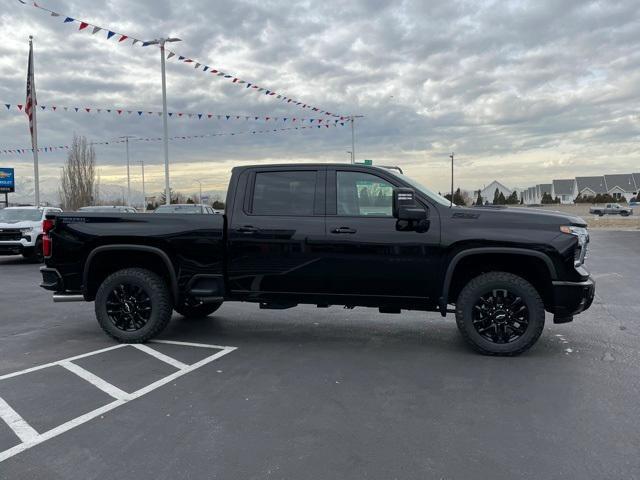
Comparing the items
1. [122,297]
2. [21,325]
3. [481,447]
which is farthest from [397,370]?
[21,325]

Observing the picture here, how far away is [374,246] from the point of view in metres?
5.31

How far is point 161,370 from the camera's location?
489 cm

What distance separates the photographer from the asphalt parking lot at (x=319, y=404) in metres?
3.10

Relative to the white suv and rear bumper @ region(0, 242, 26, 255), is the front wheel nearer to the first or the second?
the white suv

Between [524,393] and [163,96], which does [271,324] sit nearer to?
[524,393]

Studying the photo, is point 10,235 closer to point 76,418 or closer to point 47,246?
point 47,246

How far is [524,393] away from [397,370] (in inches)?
44.1

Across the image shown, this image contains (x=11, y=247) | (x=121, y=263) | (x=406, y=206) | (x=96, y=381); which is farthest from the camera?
(x=11, y=247)

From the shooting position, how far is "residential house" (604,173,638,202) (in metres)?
94.4

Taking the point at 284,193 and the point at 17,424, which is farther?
the point at 284,193

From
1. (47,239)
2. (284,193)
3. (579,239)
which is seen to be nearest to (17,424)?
(47,239)

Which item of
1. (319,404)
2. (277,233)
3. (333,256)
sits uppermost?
(277,233)

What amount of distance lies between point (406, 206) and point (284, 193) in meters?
1.38

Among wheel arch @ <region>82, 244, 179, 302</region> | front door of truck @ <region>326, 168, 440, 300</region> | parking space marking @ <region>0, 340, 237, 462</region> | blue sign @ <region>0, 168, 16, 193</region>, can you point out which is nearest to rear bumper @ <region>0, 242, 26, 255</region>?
wheel arch @ <region>82, 244, 179, 302</region>
